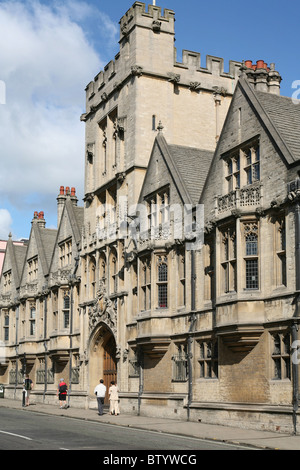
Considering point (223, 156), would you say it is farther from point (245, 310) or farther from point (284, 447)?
point (284, 447)

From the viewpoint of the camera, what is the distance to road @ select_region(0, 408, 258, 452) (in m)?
17.3

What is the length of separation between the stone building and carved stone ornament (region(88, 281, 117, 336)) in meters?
0.11

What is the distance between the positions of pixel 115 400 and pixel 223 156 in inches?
492

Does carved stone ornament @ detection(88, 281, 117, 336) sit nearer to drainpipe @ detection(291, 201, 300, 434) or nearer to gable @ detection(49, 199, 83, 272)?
gable @ detection(49, 199, 83, 272)

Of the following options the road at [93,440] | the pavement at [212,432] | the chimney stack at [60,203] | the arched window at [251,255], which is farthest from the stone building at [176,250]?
the road at [93,440]

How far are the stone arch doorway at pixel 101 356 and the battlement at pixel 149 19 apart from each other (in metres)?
16.7

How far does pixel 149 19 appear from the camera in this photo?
37.4 m

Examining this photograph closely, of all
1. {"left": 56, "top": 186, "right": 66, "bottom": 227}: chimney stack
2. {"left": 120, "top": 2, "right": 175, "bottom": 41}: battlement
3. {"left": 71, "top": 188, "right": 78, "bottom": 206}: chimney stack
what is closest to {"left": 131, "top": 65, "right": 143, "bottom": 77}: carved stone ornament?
{"left": 120, "top": 2, "right": 175, "bottom": 41}: battlement

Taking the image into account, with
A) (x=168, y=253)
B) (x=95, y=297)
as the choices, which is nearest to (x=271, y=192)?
(x=168, y=253)

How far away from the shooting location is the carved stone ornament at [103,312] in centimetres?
3603

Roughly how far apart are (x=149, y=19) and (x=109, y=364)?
1930cm

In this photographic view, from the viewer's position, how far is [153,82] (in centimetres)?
3706

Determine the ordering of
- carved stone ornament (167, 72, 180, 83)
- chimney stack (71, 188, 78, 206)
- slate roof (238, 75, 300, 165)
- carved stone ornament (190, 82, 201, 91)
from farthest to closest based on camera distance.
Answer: chimney stack (71, 188, 78, 206), carved stone ornament (190, 82, 201, 91), carved stone ornament (167, 72, 180, 83), slate roof (238, 75, 300, 165)

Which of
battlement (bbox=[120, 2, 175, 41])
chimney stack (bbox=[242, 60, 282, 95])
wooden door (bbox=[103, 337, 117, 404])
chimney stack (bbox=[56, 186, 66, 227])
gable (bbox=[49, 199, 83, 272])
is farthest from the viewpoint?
chimney stack (bbox=[56, 186, 66, 227])
